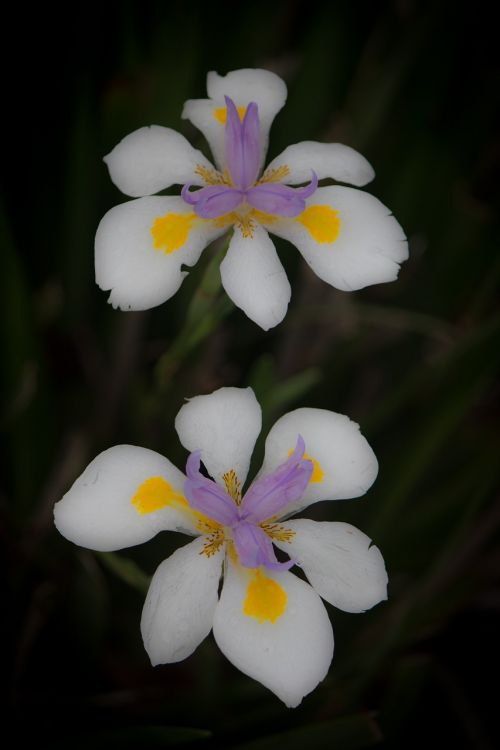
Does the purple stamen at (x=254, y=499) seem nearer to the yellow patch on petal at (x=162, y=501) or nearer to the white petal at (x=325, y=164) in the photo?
the yellow patch on petal at (x=162, y=501)

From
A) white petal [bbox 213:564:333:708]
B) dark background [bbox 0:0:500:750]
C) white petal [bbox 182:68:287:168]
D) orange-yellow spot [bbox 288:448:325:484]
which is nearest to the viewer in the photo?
white petal [bbox 213:564:333:708]

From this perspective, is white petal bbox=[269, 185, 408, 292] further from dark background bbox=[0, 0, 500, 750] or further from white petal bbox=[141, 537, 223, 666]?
white petal bbox=[141, 537, 223, 666]

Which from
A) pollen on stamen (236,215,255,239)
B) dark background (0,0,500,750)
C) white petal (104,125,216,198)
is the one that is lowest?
dark background (0,0,500,750)

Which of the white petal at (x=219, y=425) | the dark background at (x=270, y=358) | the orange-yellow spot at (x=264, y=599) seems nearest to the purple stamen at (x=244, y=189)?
the dark background at (x=270, y=358)

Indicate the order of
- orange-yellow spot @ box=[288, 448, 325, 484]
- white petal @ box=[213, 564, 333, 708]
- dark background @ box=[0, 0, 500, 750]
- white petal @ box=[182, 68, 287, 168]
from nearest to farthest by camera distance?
1. white petal @ box=[213, 564, 333, 708]
2. orange-yellow spot @ box=[288, 448, 325, 484]
3. white petal @ box=[182, 68, 287, 168]
4. dark background @ box=[0, 0, 500, 750]

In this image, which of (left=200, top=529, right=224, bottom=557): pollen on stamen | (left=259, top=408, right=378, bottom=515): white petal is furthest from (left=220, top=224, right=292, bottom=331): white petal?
A: (left=200, top=529, right=224, bottom=557): pollen on stamen

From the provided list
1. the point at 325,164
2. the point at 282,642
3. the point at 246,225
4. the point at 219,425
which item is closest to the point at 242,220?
the point at 246,225
